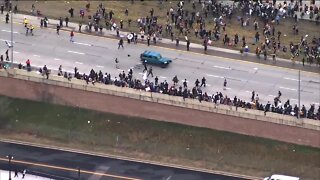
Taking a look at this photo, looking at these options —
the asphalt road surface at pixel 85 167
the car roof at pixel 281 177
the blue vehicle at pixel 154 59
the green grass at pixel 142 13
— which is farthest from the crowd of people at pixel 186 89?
the green grass at pixel 142 13

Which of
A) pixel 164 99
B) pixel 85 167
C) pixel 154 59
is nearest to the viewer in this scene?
pixel 85 167

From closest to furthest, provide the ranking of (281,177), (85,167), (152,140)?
1. (281,177)
2. (85,167)
3. (152,140)

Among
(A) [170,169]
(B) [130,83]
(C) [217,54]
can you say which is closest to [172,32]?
(C) [217,54]

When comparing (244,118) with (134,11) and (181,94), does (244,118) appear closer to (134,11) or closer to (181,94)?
(181,94)

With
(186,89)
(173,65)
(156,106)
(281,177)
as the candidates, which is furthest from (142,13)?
(281,177)

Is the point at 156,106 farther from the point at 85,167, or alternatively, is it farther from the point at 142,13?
the point at 142,13

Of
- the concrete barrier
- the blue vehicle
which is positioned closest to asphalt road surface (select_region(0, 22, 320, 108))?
the blue vehicle

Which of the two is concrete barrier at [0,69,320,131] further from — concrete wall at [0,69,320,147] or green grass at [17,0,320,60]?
green grass at [17,0,320,60]
